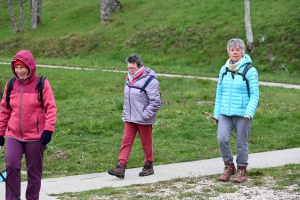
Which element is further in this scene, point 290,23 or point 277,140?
point 290,23

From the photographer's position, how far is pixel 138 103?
846 centimetres

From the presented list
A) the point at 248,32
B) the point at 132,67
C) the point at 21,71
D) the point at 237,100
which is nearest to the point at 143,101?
the point at 132,67

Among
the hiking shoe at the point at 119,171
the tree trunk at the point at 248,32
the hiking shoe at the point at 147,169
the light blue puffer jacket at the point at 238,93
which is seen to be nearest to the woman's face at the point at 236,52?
the light blue puffer jacket at the point at 238,93

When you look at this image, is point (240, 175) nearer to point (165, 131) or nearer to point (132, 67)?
point (132, 67)

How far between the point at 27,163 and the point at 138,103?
2.37 m

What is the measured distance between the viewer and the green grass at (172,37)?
85.6 ft

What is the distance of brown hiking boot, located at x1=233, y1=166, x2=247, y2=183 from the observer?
7777 millimetres

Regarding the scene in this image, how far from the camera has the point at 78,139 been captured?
432 inches

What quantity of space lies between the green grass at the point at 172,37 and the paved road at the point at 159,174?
40.2 feet

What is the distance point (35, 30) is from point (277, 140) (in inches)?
1238

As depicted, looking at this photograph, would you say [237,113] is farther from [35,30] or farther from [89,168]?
[35,30]

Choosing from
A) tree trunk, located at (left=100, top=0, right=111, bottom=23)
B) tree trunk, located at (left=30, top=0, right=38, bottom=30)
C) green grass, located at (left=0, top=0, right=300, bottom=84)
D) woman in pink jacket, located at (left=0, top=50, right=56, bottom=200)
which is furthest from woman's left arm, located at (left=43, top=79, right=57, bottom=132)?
tree trunk, located at (left=30, top=0, right=38, bottom=30)

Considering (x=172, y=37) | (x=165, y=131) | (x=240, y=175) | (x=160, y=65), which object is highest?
(x=172, y=37)

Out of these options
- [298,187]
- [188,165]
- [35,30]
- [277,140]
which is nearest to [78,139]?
[188,165]
